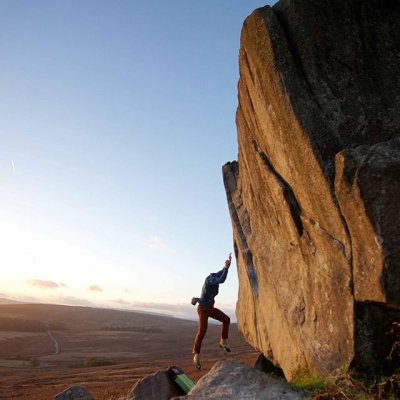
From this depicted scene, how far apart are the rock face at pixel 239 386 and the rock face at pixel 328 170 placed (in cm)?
133

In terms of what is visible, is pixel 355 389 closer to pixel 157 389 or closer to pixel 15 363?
pixel 157 389

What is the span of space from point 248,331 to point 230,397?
799cm

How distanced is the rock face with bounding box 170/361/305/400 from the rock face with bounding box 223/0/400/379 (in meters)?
1.33

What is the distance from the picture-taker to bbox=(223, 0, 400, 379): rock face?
991cm

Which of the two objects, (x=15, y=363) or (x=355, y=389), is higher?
(x=355, y=389)

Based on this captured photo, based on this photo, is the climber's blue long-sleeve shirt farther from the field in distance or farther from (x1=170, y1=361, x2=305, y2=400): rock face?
the field in distance

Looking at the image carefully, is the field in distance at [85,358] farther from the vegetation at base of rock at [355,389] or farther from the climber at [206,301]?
the vegetation at base of rock at [355,389]

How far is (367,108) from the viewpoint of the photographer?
12.1 metres

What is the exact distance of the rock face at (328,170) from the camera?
991 centimetres

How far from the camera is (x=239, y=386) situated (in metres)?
11.6

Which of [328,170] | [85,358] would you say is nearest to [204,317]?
[328,170]

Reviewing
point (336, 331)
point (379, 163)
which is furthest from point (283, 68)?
point (336, 331)

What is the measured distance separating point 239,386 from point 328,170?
272 inches

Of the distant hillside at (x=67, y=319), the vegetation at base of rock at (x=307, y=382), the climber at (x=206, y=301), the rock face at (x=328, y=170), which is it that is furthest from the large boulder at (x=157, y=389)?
the distant hillside at (x=67, y=319)
